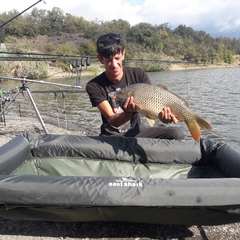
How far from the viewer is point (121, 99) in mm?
2820

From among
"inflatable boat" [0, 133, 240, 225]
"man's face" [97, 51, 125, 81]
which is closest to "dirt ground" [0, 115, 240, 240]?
"inflatable boat" [0, 133, 240, 225]

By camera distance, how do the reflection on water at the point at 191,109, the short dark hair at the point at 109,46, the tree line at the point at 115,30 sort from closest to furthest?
1. the short dark hair at the point at 109,46
2. the reflection on water at the point at 191,109
3. the tree line at the point at 115,30

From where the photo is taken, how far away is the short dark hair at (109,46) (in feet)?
9.84

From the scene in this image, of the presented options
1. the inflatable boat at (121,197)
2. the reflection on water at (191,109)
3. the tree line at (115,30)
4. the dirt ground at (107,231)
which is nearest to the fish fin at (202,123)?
the inflatable boat at (121,197)

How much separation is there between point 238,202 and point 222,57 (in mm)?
66027

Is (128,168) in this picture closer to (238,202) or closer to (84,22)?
(238,202)

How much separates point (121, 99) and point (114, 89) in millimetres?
507

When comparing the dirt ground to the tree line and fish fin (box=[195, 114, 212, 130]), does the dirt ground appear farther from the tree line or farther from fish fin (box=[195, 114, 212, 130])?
the tree line

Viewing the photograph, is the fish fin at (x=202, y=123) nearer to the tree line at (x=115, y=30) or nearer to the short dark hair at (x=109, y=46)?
the short dark hair at (x=109, y=46)

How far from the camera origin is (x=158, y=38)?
214 ft

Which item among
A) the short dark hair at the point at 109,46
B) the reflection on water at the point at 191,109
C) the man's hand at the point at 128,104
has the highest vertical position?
the short dark hair at the point at 109,46

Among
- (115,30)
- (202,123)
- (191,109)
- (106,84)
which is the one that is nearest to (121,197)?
(202,123)

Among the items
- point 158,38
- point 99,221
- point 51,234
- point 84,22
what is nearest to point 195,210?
point 99,221

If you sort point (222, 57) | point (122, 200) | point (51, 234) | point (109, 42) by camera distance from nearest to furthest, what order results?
Answer: 1. point (122, 200)
2. point (51, 234)
3. point (109, 42)
4. point (222, 57)
